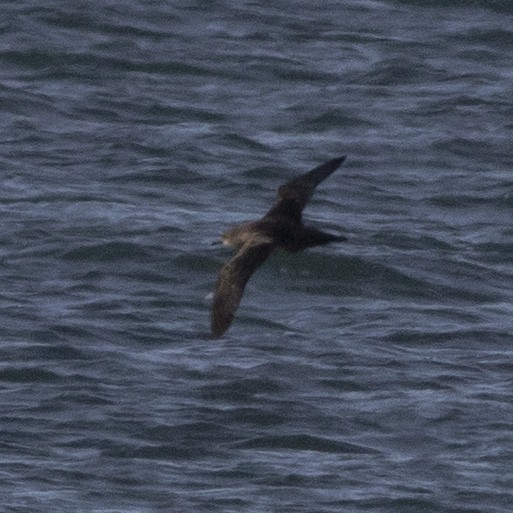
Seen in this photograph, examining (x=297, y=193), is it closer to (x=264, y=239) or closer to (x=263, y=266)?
(x=264, y=239)

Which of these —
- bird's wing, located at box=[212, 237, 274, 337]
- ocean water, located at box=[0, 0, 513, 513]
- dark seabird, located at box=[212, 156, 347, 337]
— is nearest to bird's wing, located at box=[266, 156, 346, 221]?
dark seabird, located at box=[212, 156, 347, 337]

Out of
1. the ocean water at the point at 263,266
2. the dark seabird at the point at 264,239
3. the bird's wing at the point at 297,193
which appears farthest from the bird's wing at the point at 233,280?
the ocean water at the point at 263,266

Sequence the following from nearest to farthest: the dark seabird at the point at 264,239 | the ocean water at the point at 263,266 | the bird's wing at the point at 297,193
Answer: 1. the dark seabird at the point at 264,239
2. the bird's wing at the point at 297,193
3. the ocean water at the point at 263,266

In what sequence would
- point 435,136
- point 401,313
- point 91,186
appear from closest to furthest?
point 401,313, point 91,186, point 435,136

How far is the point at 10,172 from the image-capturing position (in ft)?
65.8

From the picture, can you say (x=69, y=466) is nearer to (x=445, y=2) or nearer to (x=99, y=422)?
(x=99, y=422)

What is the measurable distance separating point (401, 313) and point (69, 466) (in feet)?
12.8

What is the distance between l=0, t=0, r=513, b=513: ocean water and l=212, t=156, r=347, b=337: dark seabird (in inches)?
93.0

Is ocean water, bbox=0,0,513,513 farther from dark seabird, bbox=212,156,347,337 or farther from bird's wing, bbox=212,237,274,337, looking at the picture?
bird's wing, bbox=212,237,274,337

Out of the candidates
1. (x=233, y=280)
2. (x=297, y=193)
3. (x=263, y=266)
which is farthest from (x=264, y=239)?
(x=263, y=266)

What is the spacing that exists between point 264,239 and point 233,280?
662 mm

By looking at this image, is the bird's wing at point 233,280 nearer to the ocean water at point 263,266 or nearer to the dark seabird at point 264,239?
the dark seabird at point 264,239

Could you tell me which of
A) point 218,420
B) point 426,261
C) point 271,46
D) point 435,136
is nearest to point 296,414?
point 218,420

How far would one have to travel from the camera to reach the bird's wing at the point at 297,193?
42.4 ft
